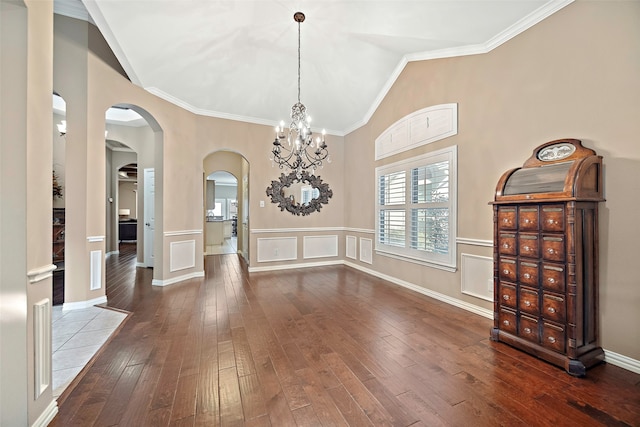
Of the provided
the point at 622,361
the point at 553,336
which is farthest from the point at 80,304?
the point at 622,361

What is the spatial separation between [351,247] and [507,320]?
370 centimetres

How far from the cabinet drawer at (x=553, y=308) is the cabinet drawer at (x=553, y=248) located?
12.3 inches

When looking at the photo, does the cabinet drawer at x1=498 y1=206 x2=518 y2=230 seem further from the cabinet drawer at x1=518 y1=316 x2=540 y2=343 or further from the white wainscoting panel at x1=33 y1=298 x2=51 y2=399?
Result: the white wainscoting panel at x1=33 y1=298 x2=51 y2=399

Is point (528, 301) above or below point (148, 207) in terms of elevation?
below

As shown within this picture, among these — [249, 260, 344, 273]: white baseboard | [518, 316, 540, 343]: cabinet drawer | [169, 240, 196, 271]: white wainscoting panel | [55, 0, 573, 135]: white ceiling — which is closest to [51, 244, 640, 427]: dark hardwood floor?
[518, 316, 540, 343]: cabinet drawer

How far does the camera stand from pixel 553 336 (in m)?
2.20

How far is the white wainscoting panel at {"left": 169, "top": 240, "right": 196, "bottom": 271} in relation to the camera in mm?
4719

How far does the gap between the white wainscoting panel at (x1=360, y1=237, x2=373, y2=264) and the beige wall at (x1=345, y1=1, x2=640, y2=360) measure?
1.44 metres

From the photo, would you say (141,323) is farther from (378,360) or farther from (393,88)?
(393,88)

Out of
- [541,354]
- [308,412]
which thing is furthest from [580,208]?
[308,412]

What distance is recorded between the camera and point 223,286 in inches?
179

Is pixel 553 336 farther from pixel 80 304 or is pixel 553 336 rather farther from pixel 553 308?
pixel 80 304

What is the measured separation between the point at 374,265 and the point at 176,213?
381cm

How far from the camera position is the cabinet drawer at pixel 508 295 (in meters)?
2.49
